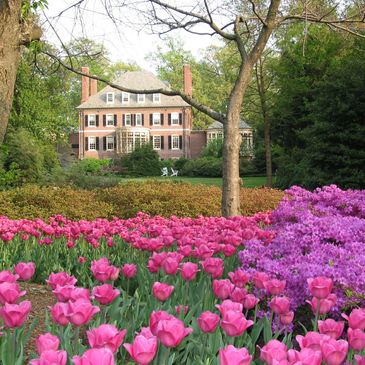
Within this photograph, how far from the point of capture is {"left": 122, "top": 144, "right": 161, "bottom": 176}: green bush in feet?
160

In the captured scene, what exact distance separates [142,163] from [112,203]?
1463 inches

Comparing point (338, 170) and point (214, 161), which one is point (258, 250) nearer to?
point (338, 170)

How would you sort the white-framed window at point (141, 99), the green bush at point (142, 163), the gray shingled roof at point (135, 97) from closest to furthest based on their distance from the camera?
the green bush at point (142, 163), the gray shingled roof at point (135, 97), the white-framed window at point (141, 99)

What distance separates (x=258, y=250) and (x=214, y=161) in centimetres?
4249

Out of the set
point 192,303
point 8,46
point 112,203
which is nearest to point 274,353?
point 192,303

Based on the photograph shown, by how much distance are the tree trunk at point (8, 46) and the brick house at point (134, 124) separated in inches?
2021

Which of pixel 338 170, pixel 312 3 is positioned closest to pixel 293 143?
pixel 338 170

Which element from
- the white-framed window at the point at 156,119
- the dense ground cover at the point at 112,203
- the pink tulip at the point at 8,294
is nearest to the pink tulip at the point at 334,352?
the pink tulip at the point at 8,294

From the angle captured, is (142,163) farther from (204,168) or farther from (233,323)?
(233,323)

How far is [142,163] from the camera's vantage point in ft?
161

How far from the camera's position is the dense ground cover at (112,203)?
35.8ft

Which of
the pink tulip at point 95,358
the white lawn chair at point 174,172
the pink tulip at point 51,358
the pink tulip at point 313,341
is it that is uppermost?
the pink tulip at point 95,358

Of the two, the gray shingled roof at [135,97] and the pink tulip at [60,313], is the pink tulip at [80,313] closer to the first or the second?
the pink tulip at [60,313]

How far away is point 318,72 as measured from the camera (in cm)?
2764
